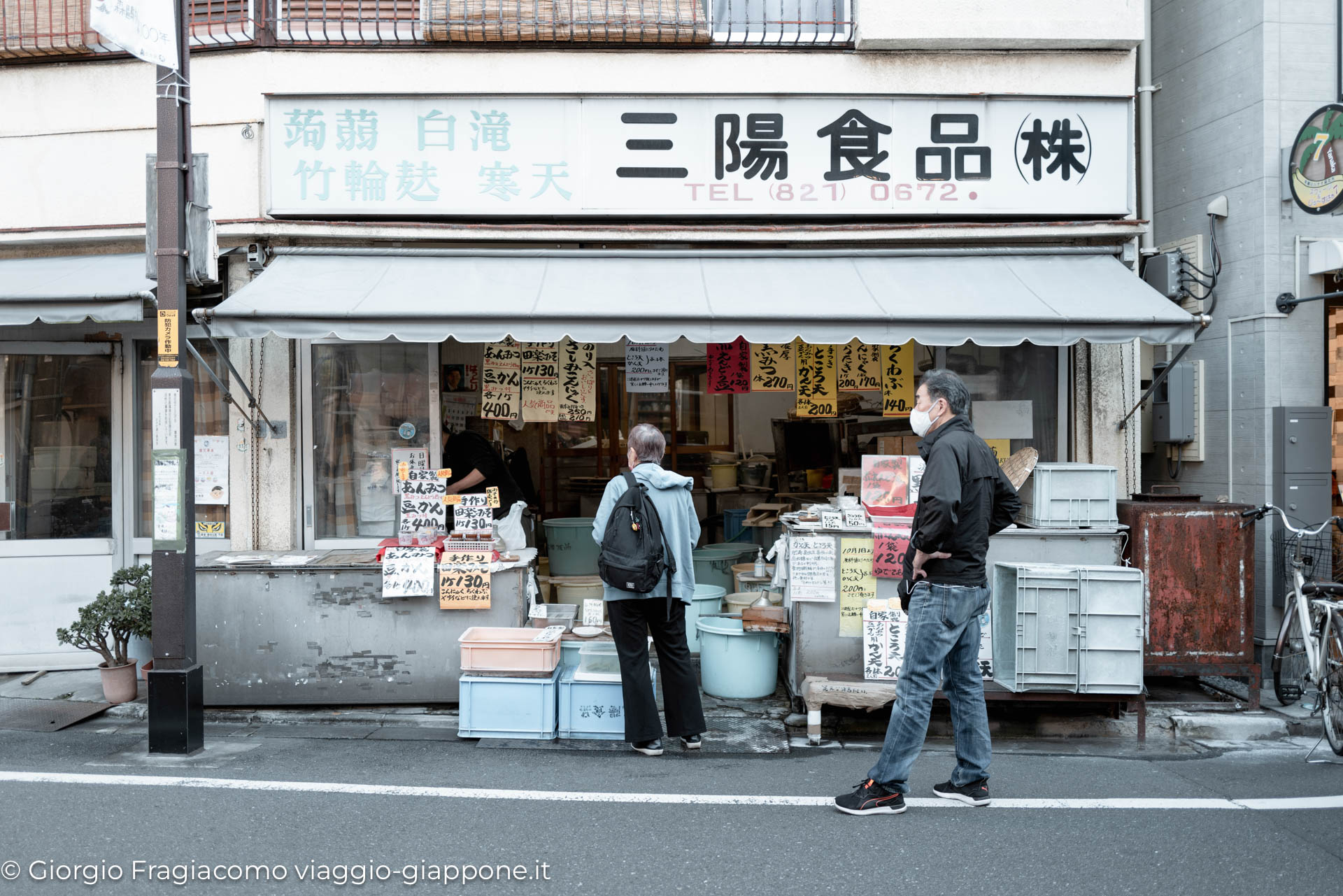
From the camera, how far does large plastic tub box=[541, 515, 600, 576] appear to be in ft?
29.8

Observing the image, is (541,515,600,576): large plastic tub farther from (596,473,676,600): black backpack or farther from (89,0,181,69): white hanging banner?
(89,0,181,69): white hanging banner

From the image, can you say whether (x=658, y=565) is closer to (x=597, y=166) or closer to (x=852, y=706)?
(x=852, y=706)

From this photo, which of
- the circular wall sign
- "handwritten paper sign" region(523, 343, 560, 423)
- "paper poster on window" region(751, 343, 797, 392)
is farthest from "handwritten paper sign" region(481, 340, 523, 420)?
the circular wall sign

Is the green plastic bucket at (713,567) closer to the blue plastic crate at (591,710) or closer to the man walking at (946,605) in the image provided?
the blue plastic crate at (591,710)

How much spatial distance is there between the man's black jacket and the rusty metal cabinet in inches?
105

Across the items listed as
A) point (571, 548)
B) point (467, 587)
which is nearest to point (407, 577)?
point (467, 587)

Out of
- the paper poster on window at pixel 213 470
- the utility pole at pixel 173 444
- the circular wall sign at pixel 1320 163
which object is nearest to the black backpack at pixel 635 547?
the utility pole at pixel 173 444

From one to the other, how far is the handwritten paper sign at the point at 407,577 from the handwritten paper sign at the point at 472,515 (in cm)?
47

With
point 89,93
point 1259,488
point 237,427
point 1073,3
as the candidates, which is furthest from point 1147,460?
point 89,93

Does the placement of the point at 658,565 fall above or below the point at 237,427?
below

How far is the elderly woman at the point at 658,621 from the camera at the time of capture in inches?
223

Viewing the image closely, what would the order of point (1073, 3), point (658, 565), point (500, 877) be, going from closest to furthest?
1. point (500, 877)
2. point (658, 565)
3. point (1073, 3)

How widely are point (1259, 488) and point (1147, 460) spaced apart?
5.20 feet

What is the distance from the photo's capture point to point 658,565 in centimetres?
554
